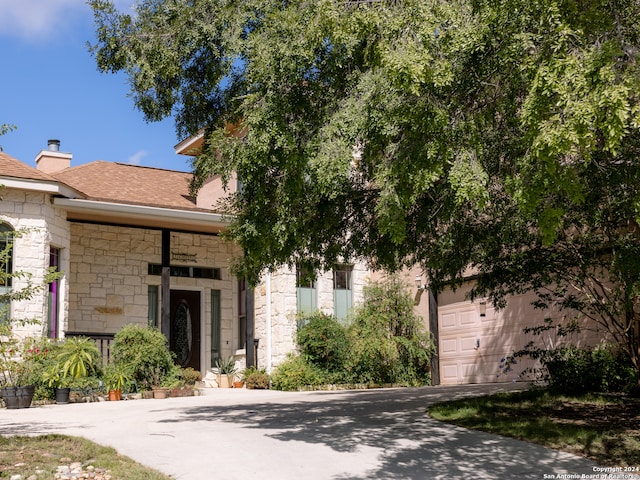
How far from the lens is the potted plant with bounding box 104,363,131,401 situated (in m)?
13.2

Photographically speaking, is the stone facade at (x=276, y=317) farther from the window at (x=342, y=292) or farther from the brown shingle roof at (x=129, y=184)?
the brown shingle roof at (x=129, y=184)

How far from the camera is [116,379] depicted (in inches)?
526

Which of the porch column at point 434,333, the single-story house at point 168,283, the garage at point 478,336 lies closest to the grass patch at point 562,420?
the garage at point 478,336

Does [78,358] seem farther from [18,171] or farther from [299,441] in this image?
[299,441]

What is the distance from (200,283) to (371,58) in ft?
37.7

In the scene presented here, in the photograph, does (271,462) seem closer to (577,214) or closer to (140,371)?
(577,214)

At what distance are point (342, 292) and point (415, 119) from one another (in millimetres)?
12102

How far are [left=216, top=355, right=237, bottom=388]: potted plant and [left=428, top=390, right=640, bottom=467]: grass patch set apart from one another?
7114 mm

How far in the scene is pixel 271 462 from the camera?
6703 millimetres

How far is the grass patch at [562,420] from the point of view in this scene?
7266 millimetres

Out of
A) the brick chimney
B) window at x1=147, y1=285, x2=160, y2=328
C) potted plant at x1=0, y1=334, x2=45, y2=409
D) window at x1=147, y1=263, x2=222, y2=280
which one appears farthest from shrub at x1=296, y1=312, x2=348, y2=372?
the brick chimney

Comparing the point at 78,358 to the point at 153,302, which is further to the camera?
the point at 153,302

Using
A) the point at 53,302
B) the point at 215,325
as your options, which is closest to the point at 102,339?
the point at 53,302

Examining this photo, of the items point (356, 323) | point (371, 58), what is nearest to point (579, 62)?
point (371, 58)
